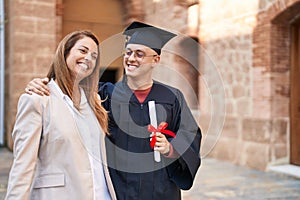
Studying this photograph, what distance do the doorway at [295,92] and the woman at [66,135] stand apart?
4811 mm

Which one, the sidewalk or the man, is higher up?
the man

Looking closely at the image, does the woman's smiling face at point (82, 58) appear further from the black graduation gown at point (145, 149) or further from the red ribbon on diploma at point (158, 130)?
the red ribbon on diploma at point (158, 130)

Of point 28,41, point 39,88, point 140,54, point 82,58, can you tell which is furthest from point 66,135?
point 28,41

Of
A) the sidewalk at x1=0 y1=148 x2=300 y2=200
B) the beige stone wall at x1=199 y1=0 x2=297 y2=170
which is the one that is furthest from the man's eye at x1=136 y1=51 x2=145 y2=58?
the beige stone wall at x1=199 y1=0 x2=297 y2=170

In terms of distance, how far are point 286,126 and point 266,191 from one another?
1568 millimetres

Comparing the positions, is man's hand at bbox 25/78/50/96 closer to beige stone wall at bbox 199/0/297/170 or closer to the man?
the man

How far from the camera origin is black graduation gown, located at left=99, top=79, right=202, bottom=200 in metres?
1.66

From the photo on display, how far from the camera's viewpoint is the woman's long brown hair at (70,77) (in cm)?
160

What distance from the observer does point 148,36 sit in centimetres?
171

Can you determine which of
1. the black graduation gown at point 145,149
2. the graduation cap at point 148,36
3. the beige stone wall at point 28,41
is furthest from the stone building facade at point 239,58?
the black graduation gown at point 145,149

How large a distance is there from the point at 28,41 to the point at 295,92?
4.01 m

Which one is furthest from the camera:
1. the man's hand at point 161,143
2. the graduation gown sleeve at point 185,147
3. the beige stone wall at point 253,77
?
the beige stone wall at point 253,77

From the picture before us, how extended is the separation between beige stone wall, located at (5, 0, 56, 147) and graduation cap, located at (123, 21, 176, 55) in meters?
4.51

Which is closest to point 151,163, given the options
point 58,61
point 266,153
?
point 58,61
